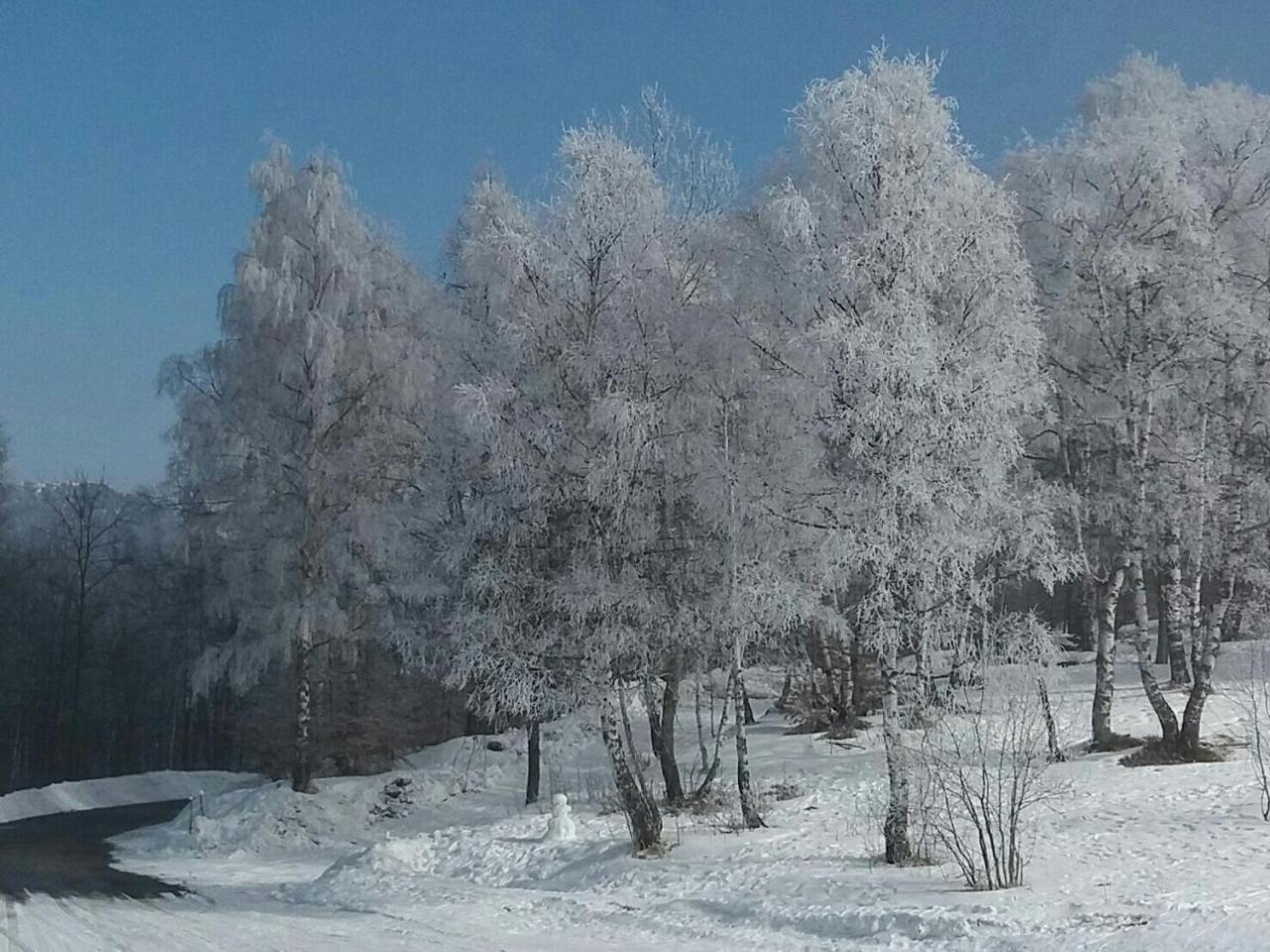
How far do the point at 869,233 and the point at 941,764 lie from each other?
576cm

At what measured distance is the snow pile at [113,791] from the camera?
3022cm

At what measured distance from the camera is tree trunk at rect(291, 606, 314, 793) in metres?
22.7

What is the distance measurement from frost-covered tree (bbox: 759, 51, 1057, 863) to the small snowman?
5256mm

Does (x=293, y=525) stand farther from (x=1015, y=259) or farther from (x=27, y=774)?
(x=27, y=774)

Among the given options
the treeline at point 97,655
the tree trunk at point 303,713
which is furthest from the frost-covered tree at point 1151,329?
the treeline at point 97,655

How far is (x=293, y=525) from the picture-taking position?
23.9 metres

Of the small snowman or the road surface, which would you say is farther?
the small snowman

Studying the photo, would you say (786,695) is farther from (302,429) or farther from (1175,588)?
(302,429)

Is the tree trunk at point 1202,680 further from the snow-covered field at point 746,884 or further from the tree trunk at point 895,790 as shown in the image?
the tree trunk at point 895,790

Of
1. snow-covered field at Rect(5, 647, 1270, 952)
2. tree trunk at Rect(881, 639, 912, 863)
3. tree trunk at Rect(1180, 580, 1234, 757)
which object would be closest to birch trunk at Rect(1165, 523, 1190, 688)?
tree trunk at Rect(1180, 580, 1234, 757)

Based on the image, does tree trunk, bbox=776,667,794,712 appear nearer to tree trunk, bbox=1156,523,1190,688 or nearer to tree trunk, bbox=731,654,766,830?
tree trunk, bbox=1156,523,1190,688

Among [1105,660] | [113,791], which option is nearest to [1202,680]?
[1105,660]

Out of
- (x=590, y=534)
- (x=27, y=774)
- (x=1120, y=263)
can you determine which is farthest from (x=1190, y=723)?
(x=27, y=774)

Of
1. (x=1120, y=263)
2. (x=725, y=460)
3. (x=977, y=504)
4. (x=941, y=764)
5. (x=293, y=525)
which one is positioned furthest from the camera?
(x=293, y=525)
